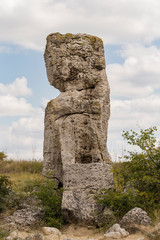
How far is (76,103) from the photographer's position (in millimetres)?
9336

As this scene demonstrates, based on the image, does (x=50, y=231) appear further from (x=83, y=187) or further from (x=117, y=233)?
(x=117, y=233)

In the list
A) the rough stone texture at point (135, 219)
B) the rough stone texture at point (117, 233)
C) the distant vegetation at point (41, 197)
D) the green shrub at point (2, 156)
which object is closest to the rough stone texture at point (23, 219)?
the distant vegetation at point (41, 197)

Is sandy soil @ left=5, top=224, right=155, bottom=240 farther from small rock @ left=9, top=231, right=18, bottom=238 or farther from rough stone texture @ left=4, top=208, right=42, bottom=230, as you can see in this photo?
rough stone texture @ left=4, top=208, right=42, bottom=230

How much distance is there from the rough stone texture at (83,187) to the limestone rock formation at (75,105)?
0.48 meters

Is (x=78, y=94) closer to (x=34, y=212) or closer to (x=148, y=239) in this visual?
(x=34, y=212)

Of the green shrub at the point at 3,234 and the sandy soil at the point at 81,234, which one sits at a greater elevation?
the green shrub at the point at 3,234

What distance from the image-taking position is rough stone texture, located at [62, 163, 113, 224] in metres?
7.91

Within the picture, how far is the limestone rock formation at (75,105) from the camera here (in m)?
9.17

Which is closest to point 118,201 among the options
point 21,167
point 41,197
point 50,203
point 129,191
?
point 129,191

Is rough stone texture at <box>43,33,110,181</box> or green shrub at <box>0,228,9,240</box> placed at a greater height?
rough stone texture at <box>43,33,110,181</box>

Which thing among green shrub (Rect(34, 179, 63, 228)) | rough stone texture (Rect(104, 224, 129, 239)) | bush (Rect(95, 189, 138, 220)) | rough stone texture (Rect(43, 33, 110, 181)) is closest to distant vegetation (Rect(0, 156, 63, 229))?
green shrub (Rect(34, 179, 63, 228))

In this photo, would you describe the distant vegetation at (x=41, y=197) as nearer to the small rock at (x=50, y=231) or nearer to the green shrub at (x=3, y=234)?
the green shrub at (x=3, y=234)

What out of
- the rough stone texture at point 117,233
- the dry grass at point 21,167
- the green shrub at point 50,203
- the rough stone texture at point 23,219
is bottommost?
the rough stone texture at point 117,233

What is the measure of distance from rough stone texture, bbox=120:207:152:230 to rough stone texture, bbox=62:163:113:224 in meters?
0.81
